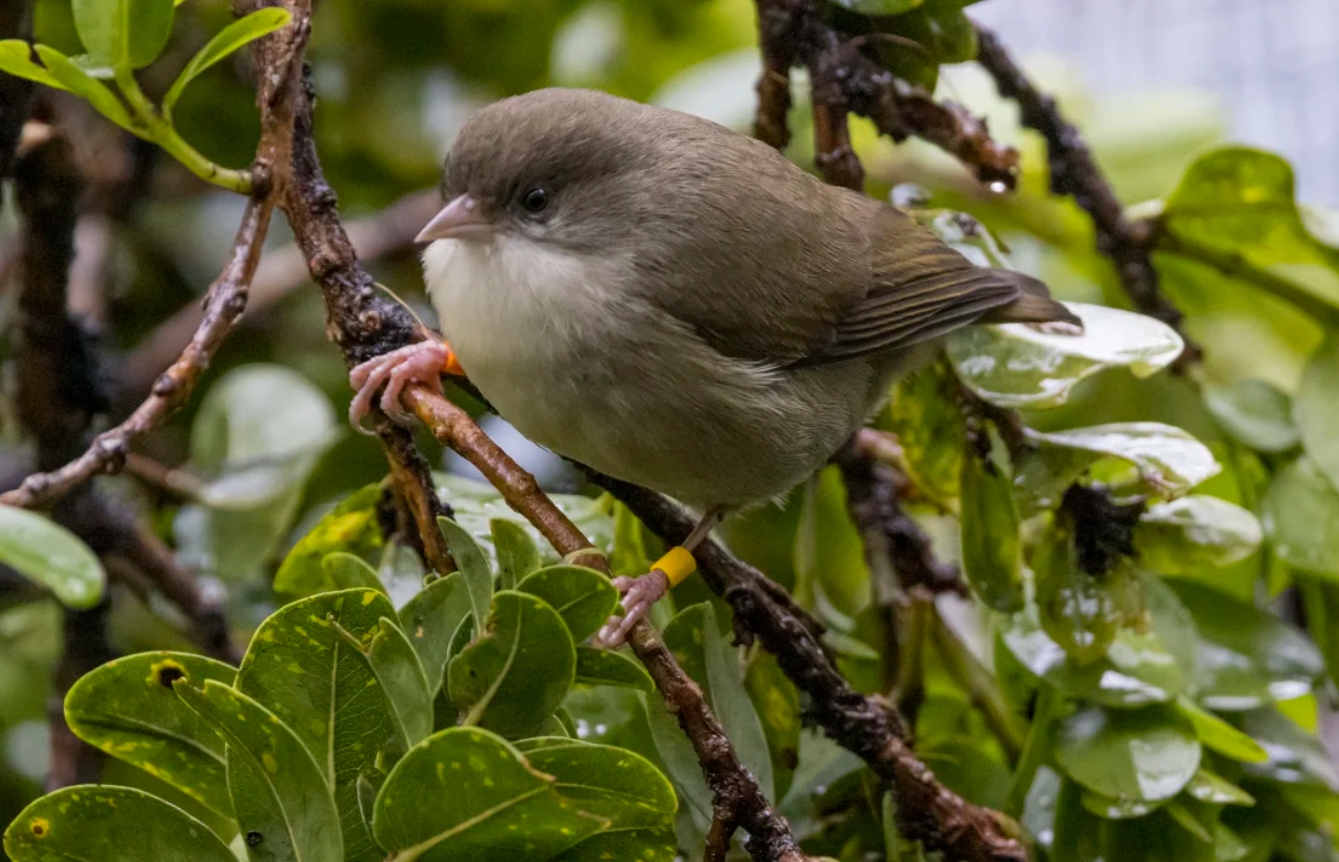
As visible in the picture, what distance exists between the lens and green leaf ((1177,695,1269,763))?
5.34 ft

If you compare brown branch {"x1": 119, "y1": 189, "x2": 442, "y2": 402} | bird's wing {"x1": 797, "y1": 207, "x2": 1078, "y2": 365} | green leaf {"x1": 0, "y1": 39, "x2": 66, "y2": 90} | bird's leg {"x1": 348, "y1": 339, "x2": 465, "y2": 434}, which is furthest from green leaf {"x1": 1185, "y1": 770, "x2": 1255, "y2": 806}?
brown branch {"x1": 119, "y1": 189, "x2": 442, "y2": 402}

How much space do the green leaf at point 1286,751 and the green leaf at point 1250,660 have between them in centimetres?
3

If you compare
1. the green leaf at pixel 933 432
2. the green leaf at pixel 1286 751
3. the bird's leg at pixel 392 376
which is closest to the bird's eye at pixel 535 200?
the bird's leg at pixel 392 376

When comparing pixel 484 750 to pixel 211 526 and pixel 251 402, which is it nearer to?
pixel 211 526

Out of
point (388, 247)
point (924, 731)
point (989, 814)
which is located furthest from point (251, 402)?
point (989, 814)

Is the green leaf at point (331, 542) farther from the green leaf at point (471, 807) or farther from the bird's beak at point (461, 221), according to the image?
the green leaf at point (471, 807)

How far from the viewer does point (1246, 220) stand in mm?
2184

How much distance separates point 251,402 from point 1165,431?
1561 mm

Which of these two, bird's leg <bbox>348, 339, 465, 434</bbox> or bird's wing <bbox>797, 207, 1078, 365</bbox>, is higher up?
bird's leg <bbox>348, 339, 465, 434</bbox>

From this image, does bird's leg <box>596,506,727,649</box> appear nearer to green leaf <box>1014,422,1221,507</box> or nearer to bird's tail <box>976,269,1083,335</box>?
green leaf <box>1014,422,1221,507</box>

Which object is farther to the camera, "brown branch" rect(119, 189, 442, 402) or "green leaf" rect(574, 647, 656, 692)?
"brown branch" rect(119, 189, 442, 402)

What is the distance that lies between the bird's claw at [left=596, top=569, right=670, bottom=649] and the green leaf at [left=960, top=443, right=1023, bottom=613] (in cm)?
42

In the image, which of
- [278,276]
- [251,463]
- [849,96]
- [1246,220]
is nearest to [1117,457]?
[849,96]

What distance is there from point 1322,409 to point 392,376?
140 cm
